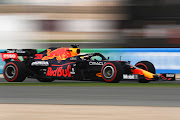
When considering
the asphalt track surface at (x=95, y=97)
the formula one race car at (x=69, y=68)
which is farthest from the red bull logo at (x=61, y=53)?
the asphalt track surface at (x=95, y=97)

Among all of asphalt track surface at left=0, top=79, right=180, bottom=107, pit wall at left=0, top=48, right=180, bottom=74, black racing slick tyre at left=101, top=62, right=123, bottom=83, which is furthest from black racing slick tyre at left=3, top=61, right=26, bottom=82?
pit wall at left=0, top=48, right=180, bottom=74

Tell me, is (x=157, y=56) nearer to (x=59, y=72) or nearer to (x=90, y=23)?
(x=59, y=72)

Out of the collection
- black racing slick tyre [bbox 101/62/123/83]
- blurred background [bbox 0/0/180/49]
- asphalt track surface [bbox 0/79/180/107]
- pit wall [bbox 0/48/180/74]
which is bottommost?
asphalt track surface [bbox 0/79/180/107]

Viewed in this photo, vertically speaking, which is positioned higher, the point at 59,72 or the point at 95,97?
the point at 59,72

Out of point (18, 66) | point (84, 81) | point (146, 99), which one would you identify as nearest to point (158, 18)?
point (84, 81)

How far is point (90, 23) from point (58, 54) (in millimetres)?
10569

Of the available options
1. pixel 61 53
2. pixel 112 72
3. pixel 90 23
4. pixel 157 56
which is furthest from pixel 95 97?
pixel 90 23

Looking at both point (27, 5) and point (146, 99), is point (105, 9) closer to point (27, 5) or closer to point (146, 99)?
point (27, 5)

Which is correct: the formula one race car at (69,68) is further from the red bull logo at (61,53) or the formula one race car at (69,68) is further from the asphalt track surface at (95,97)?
the asphalt track surface at (95,97)

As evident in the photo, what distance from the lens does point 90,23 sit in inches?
869

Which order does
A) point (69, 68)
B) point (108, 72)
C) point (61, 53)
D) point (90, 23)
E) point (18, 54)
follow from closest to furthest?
point (108, 72) < point (69, 68) < point (61, 53) < point (18, 54) < point (90, 23)

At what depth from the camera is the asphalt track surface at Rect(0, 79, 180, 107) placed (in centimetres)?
727

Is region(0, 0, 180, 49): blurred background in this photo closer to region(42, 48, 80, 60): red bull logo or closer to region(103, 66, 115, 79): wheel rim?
region(42, 48, 80, 60): red bull logo

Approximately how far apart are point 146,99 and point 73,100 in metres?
1.36
